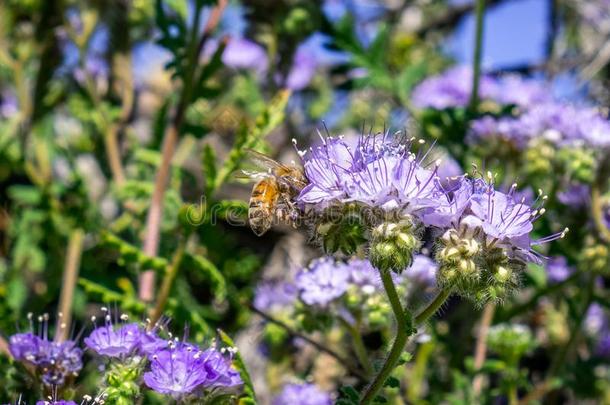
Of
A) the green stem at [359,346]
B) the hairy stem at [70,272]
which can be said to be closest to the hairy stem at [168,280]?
the green stem at [359,346]

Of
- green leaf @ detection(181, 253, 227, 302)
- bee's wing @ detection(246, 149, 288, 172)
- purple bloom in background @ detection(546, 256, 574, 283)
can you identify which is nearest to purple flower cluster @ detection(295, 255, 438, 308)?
green leaf @ detection(181, 253, 227, 302)

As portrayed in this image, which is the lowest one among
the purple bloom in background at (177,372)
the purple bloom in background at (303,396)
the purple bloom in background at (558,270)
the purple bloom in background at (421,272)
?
the purple bloom in background at (177,372)

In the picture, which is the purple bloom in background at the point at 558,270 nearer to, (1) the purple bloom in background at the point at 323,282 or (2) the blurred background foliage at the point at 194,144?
(2) the blurred background foliage at the point at 194,144

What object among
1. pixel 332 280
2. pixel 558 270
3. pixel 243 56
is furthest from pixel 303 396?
pixel 243 56

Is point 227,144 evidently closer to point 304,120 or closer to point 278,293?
point 304,120

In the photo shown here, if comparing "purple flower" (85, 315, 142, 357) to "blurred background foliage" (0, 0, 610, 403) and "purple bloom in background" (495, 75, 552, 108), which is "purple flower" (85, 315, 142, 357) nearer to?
"blurred background foliage" (0, 0, 610, 403)

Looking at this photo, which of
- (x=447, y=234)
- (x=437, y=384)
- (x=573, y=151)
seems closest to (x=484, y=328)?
(x=437, y=384)

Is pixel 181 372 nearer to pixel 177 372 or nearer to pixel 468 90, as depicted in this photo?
pixel 177 372
